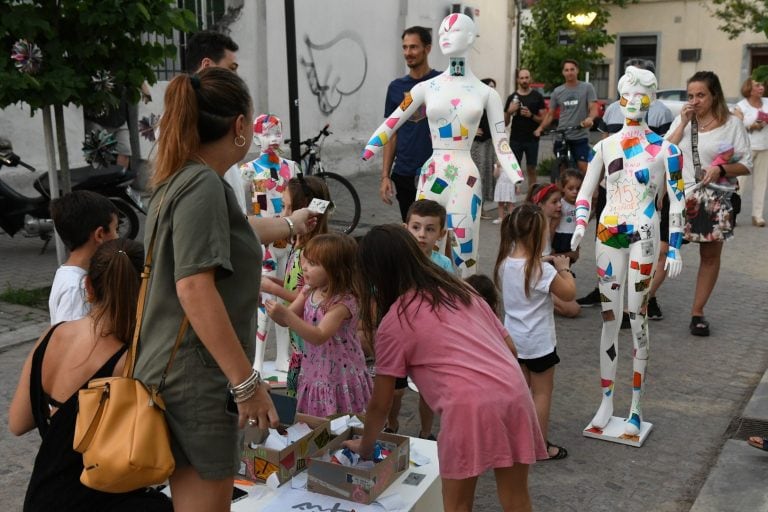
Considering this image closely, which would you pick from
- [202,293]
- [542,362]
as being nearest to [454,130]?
[542,362]

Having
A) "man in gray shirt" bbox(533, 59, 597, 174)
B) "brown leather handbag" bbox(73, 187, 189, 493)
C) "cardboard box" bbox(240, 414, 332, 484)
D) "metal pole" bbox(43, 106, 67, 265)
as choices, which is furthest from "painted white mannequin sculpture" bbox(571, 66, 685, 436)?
"man in gray shirt" bbox(533, 59, 597, 174)

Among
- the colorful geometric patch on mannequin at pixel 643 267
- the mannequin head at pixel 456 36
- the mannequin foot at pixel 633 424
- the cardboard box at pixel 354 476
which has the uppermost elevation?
the mannequin head at pixel 456 36

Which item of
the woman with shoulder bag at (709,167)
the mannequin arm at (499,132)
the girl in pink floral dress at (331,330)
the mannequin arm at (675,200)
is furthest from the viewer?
the woman with shoulder bag at (709,167)

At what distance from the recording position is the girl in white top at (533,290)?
4102 mm

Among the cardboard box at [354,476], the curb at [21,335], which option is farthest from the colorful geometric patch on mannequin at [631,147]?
the curb at [21,335]

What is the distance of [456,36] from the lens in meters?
5.19

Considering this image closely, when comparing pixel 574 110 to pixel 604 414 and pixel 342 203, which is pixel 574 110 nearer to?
pixel 342 203

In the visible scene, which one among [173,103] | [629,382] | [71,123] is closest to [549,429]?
[629,382]

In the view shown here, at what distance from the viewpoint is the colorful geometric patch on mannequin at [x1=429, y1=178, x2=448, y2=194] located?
16.8ft

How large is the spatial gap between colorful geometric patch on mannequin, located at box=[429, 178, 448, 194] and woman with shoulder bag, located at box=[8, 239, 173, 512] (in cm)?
259

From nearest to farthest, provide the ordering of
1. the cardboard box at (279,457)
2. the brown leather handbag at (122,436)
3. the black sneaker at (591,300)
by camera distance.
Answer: the brown leather handbag at (122,436) < the cardboard box at (279,457) < the black sneaker at (591,300)

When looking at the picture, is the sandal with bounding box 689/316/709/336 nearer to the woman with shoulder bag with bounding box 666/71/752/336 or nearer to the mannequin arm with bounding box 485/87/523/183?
the woman with shoulder bag with bounding box 666/71/752/336

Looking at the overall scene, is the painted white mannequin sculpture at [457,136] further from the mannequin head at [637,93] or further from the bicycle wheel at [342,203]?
the bicycle wheel at [342,203]

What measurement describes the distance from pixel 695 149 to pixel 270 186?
309 cm
